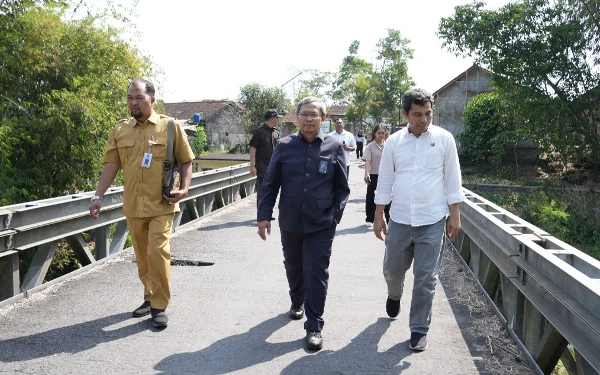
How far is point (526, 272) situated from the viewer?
4.39 metres

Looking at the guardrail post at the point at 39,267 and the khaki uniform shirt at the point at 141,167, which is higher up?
the khaki uniform shirt at the point at 141,167

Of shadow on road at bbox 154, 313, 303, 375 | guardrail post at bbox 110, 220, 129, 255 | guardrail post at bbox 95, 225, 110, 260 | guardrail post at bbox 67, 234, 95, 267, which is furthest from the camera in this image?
guardrail post at bbox 110, 220, 129, 255

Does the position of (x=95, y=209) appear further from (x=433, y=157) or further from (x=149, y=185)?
(x=433, y=157)

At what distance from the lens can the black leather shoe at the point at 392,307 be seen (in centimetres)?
533

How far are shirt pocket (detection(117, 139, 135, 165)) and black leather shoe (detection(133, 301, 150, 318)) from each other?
1225 mm

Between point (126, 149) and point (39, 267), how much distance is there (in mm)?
1659

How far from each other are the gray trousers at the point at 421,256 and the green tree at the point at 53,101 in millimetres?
7532

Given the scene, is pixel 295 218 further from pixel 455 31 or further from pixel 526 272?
pixel 455 31

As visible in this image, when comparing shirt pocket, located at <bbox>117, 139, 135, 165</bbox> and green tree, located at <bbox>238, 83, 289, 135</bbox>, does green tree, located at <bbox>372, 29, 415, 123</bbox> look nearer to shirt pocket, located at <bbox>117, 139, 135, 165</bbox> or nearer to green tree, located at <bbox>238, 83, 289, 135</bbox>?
green tree, located at <bbox>238, 83, 289, 135</bbox>

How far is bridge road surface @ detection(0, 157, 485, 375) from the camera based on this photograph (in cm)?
419

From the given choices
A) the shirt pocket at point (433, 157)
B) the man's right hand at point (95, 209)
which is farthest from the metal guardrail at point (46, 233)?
the shirt pocket at point (433, 157)

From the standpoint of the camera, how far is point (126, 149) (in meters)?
5.14

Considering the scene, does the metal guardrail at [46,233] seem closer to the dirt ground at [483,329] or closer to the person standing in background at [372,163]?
the dirt ground at [483,329]

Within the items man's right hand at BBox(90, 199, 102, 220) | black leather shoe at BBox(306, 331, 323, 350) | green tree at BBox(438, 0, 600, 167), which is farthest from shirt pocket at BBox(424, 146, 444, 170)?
green tree at BBox(438, 0, 600, 167)
